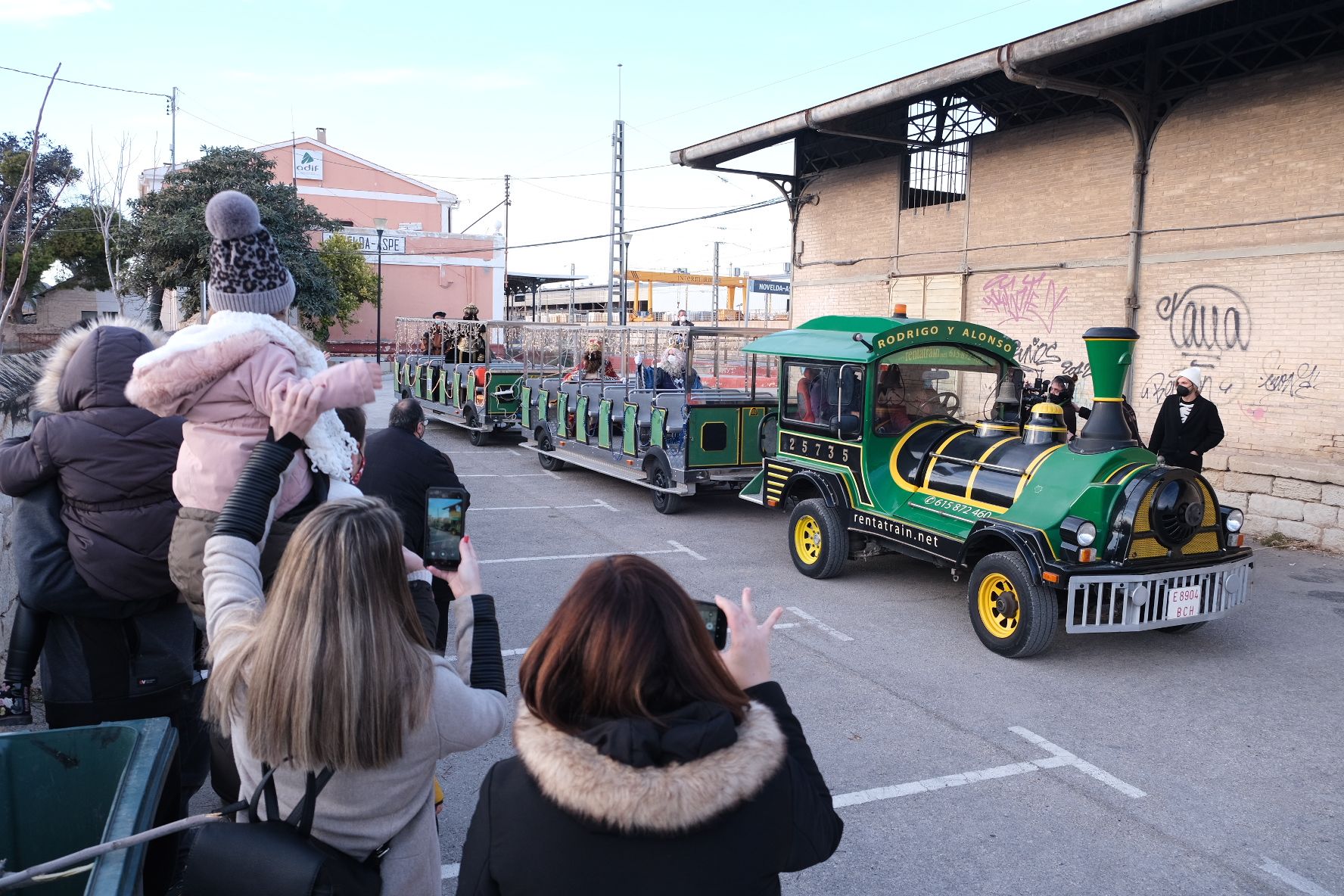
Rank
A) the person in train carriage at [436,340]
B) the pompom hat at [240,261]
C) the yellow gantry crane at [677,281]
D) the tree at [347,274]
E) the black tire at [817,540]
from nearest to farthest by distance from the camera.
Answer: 1. the pompom hat at [240,261]
2. the black tire at [817,540]
3. the person in train carriage at [436,340]
4. the tree at [347,274]
5. the yellow gantry crane at [677,281]

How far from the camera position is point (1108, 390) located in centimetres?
636

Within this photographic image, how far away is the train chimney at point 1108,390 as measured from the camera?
245 inches

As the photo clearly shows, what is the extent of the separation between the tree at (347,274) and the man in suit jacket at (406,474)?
26.2 m

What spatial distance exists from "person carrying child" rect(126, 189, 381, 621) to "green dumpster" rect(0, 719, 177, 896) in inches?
16.0

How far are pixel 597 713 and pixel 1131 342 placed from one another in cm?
578

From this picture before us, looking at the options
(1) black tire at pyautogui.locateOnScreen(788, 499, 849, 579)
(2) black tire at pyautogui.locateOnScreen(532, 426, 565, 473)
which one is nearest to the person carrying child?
(1) black tire at pyautogui.locateOnScreen(788, 499, 849, 579)

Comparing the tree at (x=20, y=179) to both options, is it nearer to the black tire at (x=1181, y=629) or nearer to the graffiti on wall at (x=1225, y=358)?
the black tire at (x=1181, y=629)

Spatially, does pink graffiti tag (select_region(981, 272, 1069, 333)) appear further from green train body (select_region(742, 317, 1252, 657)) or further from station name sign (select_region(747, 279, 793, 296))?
station name sign (select_region(747, 279, 793, 296))

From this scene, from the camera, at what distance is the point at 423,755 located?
6.66 ft

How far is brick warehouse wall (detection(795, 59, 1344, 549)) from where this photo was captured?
10.1 meters

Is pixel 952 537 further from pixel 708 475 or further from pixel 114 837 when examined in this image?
pixel 114 837

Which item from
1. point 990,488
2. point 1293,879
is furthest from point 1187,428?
point 1293,879

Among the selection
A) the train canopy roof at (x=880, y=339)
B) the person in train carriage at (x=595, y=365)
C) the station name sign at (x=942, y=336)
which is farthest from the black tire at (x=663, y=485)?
the station name sign at (x=942, y=336)

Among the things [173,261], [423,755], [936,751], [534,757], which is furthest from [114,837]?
[173,261]
